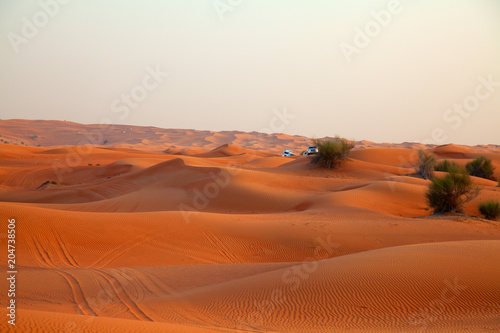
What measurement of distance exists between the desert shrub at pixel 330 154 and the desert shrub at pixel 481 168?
414 inches

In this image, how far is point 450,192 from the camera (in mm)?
16078

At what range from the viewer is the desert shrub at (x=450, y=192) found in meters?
15.9

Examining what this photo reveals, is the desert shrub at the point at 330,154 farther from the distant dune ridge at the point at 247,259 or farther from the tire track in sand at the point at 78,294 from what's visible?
the tire track in sand at the point at 78,294

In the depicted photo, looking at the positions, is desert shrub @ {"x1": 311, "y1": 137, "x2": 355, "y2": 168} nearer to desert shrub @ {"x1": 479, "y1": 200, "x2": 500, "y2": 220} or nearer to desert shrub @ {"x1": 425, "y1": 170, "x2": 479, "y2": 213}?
desert shrub @ {"x1": 425, "y1": 170, "x2": 479, "y2": 213}

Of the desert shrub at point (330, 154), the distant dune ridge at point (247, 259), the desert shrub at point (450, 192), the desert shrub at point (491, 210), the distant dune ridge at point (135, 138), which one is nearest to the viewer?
the distant dune ridge at point (247, 259)

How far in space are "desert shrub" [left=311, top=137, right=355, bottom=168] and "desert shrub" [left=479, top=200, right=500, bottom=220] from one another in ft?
39.5

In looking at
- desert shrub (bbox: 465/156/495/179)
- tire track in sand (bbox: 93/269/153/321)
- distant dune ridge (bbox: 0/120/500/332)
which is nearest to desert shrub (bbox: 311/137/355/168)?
distant dune ridge (bbox: 0/120/500/332)

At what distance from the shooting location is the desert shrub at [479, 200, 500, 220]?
16328 mm

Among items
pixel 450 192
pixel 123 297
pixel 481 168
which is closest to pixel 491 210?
pixel 450 192

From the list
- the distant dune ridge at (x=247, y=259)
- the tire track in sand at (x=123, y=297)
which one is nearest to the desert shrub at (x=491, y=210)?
the distant dune ridge at (x=247, y=259)

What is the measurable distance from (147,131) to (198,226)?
321 feet

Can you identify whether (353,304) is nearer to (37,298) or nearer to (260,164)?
(37,298)

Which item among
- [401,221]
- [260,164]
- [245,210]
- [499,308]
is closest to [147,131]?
[260,164]

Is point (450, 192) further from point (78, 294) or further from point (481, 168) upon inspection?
point (481, 168)
